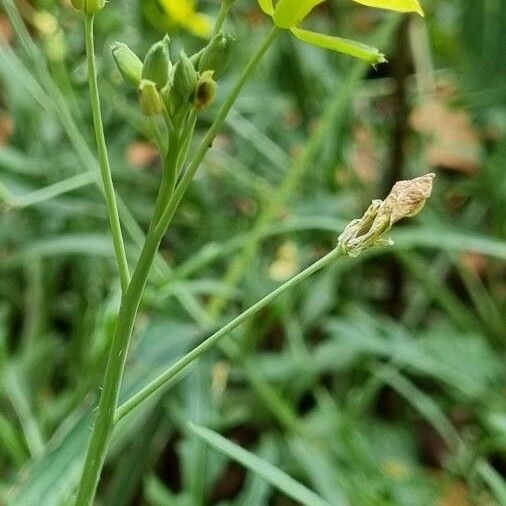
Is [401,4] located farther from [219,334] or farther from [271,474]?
[271,474]

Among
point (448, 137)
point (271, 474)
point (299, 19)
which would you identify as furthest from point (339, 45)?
point (448, 137)

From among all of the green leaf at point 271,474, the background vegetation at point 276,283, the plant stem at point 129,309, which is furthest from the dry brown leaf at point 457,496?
the plant stem at point 129,309

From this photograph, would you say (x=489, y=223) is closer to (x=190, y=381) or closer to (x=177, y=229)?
(x=177, y=229)

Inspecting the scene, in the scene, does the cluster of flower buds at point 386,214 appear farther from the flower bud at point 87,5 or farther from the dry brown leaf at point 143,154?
the dry brown leaf at point 143,154

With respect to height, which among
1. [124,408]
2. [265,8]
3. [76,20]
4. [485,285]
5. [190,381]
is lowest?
[485,285]

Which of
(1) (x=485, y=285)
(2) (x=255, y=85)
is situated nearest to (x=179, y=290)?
(2) (x=255, y=85)

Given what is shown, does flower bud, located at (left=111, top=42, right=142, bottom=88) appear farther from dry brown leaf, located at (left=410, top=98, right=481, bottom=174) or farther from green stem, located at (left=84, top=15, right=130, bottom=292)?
dry brown leaf, located at (left=410, top=98, right=481, bottom=174)
